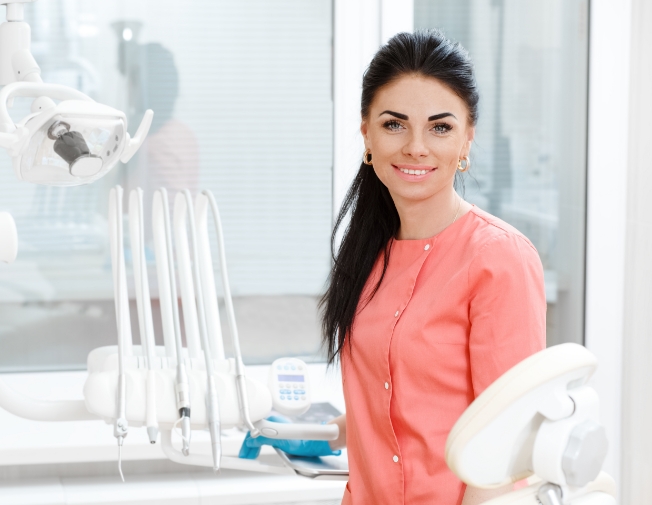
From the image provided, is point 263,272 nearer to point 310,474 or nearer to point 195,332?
point 195,332

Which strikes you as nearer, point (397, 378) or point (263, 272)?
point (397, 378)

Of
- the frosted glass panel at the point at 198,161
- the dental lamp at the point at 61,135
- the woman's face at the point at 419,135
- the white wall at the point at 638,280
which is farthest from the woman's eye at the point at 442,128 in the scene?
the white wall at the point at 638,280

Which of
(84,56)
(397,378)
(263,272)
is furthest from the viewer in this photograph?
(263,272)

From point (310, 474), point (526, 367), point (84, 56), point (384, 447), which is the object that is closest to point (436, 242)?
point (384, 447)

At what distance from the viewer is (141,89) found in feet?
7.85

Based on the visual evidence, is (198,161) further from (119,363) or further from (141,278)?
(119,363)

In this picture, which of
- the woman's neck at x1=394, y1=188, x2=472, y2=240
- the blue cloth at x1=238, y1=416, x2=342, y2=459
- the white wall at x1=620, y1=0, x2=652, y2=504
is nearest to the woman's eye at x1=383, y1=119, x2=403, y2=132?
the woman's neck at x1=394, y1=188, x2=472, y2=240

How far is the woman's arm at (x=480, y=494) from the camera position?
1.16 meters

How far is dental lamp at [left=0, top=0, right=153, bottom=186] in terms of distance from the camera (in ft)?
4.16

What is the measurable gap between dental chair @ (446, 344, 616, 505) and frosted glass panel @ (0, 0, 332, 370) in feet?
5.89

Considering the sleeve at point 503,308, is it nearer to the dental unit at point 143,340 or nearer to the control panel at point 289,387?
the dental unit at point 143,340

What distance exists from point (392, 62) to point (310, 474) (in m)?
0.75

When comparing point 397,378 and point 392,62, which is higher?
point 392,62

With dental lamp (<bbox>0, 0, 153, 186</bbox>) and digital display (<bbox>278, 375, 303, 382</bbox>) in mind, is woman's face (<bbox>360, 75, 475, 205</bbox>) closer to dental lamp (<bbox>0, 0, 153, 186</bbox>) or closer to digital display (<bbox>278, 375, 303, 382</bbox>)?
dental lamp (<bbox>0, 0, 153, 186</bbox>)
